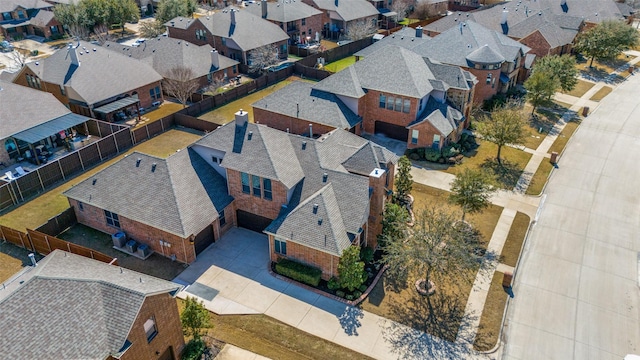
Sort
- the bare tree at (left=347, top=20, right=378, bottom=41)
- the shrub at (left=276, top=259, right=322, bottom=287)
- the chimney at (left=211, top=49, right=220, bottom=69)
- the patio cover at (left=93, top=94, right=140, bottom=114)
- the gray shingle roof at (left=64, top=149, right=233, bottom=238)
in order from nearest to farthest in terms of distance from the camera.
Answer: the shrub at (left=276, top=259, right=322, bottom=287), the gray shingle roof at (left=64, top=149, right=233, bottom=238), the patio cover at (left=93, top=94, right=140, bottom=114), the chimney at (left=211, top=49, right=220, bottom=69), the bare tree at (left=347, top=20, right=378, bottom=41)

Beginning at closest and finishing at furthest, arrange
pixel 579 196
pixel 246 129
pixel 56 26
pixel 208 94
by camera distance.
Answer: pixel 246 129
pixel 579 196
pixel 208 94
pixel 56 26

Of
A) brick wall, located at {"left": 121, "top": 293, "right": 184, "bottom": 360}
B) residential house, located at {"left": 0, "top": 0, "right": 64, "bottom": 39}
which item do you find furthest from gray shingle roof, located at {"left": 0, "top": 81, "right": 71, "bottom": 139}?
residential house, located at {"left": 0, "top": 0, "right": 64, "bottom": 39}

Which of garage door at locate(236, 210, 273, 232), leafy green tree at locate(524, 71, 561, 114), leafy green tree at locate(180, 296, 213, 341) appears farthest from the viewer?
leafy green tree at locate(524, 71, 561, 114)

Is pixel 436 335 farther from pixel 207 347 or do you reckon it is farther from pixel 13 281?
pixel 13 281

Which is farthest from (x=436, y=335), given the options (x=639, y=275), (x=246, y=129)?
(x=246, y=129)

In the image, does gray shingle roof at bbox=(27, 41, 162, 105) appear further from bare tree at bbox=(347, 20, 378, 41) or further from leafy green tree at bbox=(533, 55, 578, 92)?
leafy green tree at bbox=(533, 55, 578, 92)

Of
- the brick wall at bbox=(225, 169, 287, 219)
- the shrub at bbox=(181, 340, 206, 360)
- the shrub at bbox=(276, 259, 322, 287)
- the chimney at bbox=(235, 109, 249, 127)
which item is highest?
the chimney at bbox=(235, 109, 249, 127)

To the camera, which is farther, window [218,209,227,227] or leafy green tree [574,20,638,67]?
leafy green tree [574,20,638,67]
